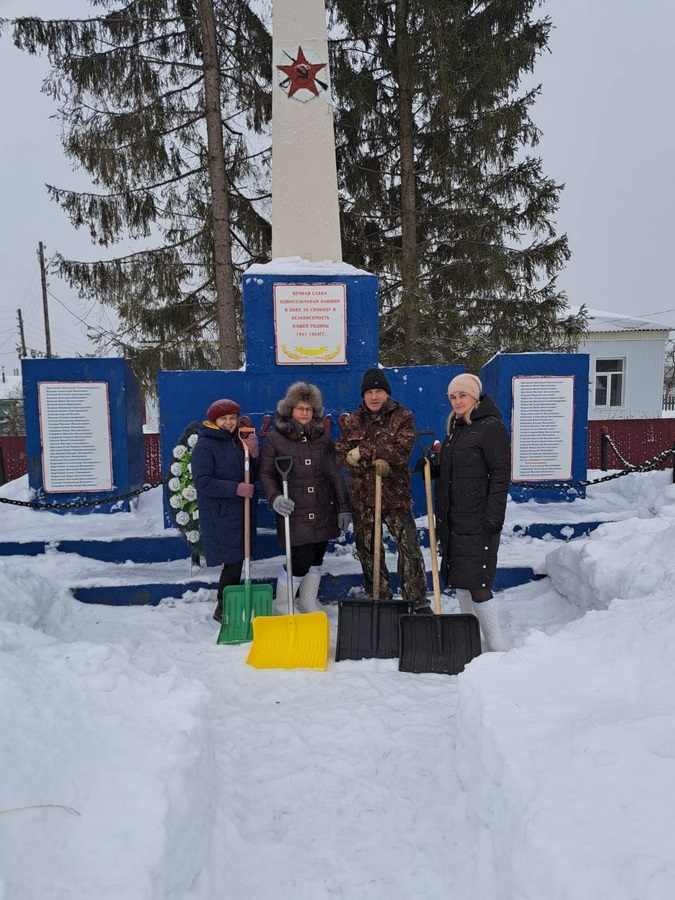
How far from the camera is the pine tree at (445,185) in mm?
10273

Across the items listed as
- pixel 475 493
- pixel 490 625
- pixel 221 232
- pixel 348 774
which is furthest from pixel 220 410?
pixel 221 232

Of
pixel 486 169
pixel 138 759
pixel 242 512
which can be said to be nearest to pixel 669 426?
pixel 486 169

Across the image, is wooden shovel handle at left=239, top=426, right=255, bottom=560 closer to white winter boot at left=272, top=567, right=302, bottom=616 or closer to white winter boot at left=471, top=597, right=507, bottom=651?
white winter boot at left=272, top=567, right=302, bottom=616

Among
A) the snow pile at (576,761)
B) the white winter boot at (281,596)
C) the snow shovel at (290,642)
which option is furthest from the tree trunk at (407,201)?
the snow pile at (576,761)

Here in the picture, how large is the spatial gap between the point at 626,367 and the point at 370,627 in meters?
18.1

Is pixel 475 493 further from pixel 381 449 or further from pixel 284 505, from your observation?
pixel 284 505

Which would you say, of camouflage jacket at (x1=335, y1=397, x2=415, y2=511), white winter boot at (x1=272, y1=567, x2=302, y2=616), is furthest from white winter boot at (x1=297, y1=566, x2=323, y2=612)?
camouflage jacket at (x1=335, y1=397, x2=415, y2=511)

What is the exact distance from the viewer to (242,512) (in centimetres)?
452

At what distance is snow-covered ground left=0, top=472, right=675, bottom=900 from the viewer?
172cm

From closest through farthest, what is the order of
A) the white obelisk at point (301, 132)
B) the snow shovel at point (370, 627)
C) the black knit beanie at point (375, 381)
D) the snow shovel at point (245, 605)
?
the snow shovel at point (370, 627) → the black knit beanie at point (375, 381) → the snow shovel at point (245, 605) → the white obelisk at point (301, 132)

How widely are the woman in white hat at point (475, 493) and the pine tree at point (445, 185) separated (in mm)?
6800

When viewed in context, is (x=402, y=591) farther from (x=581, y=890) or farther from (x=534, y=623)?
(x=581, y=890)

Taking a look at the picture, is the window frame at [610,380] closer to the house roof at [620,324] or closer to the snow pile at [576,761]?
the house roof at [620,324]

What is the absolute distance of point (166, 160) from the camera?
10109mm
